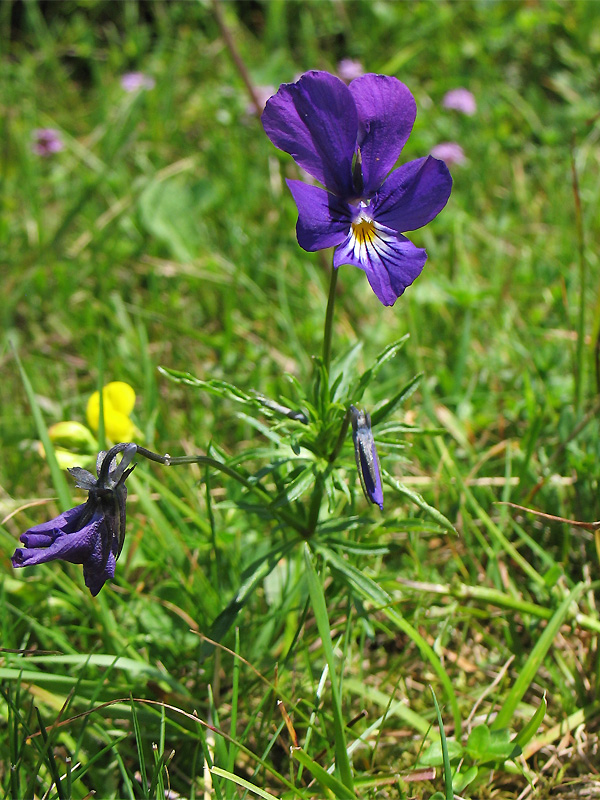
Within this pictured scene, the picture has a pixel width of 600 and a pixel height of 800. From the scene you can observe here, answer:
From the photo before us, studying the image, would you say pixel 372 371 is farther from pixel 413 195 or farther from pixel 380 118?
pixel 380 118

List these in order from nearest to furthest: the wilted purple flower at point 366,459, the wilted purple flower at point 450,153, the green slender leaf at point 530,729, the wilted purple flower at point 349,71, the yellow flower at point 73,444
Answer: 1. the wilted purple flower at point 366,459
2. the green slender leaf at point 530,729
3. the yellow flower at point 73,444
4. the wilted purple flower at point 450,153
5. the wilted purple flower at point 349,71

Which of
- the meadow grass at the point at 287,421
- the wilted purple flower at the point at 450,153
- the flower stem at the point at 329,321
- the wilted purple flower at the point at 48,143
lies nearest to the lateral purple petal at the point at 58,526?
the meadow grass at the point at 287,421

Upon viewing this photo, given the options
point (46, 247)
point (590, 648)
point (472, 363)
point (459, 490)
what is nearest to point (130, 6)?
point (46, 247)

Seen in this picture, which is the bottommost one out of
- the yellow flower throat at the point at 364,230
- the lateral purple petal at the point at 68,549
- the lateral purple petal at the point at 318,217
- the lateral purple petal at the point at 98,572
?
the lateral purple petal at the point at 98,572

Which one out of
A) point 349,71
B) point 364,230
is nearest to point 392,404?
point 364,230

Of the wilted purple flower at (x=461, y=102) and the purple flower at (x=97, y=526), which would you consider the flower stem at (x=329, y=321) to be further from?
the wilted purple flower at (x=461, y=102)

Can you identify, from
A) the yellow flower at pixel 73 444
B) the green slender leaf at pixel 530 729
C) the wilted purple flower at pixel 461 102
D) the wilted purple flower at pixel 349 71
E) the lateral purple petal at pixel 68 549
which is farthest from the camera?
the wilted purple flower at pixel 349 71

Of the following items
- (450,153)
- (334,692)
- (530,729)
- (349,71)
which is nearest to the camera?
(334,692)

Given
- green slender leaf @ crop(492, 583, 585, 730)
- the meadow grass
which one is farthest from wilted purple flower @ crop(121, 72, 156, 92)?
green slender leaf @ crop(492, 583, 585, 730)
